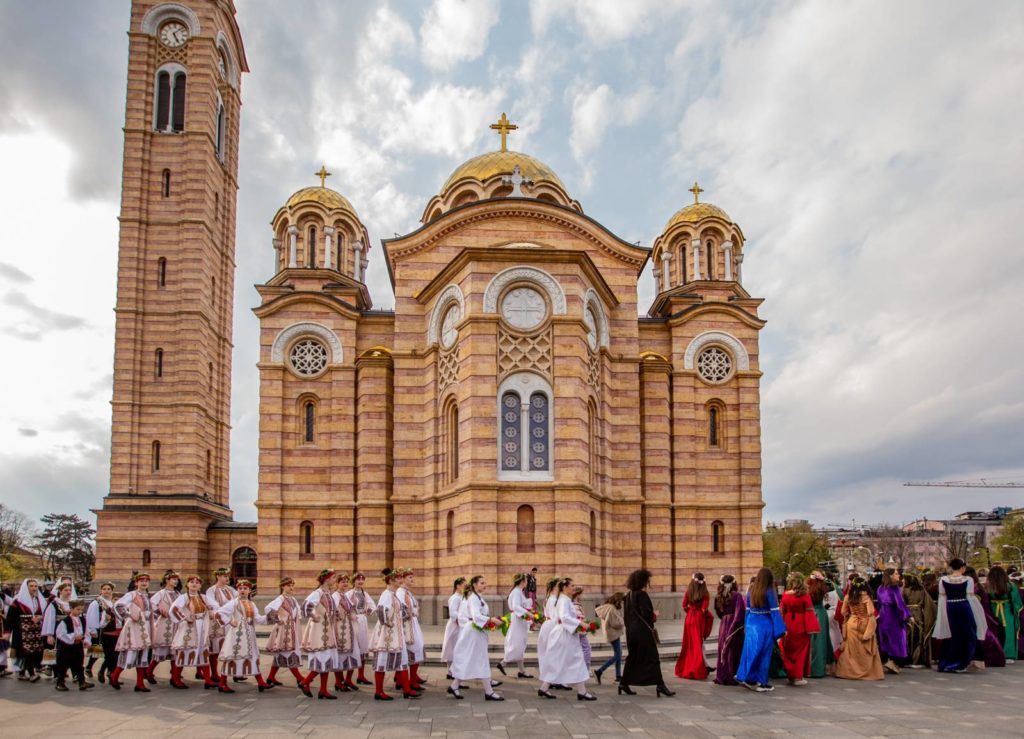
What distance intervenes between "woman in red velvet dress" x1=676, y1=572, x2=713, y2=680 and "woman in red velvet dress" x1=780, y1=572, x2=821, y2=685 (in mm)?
1220

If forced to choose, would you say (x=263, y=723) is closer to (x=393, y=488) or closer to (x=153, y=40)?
(x=393, y=488)

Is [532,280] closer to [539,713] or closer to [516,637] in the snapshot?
[516,637]

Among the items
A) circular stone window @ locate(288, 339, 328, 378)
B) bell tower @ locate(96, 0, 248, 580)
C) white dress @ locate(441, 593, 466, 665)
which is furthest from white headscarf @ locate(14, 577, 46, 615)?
bell tower @ locate(96, 0, 248, 580)

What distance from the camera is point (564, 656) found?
13.3 meters

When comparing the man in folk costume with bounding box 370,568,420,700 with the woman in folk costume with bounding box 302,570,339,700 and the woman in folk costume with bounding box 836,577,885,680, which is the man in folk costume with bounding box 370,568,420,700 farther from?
the woman in folk costume with bounding box 836,577,885,680

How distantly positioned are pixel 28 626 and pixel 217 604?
3.74m

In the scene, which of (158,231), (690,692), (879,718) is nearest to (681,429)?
(690,692)

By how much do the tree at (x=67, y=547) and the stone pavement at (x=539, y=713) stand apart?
200 feet

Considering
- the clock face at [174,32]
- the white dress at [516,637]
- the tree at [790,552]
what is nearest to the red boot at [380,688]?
the white dress at [516,637]

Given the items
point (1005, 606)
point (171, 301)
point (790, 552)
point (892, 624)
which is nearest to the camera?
point (892, 624)

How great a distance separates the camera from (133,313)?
35.3 meters

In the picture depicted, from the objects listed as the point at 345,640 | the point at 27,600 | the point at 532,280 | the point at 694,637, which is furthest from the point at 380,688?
the point at 532,280

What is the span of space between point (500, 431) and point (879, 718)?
1498 centimetres

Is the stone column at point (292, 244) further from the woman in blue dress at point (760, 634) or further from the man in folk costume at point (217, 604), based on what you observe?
the woman in blue dress at point (760, 634)
